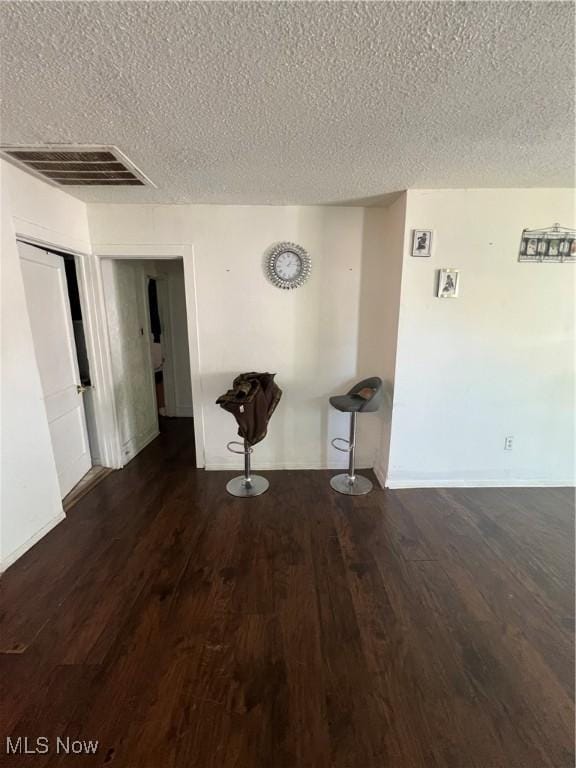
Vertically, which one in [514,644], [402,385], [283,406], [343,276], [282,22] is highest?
[282,22]

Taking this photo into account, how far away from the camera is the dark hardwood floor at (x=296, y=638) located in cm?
111

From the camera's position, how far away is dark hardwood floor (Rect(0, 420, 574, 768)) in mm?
1105

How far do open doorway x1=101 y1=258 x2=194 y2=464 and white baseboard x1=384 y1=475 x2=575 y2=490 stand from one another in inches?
109

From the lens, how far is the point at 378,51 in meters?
1.07

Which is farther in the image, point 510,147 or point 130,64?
point 510,147

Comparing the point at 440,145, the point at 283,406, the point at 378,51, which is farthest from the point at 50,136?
the point at 283,406

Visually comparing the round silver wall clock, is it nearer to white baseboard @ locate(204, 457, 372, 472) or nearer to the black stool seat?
the black stool seat

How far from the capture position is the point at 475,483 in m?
2.75

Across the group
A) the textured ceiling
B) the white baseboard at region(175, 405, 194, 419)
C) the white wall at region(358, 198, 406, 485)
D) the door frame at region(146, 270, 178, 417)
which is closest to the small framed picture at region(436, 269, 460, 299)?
the white wall at region(358, 198, 406, 485)

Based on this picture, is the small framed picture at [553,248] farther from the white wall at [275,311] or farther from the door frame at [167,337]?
the door frame at [167,337]

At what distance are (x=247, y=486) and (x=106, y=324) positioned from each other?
2004 mm

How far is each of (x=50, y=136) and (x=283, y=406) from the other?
2.37 metres

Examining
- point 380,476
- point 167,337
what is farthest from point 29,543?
point 167,337

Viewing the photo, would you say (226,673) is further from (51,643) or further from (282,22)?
(282,22)
